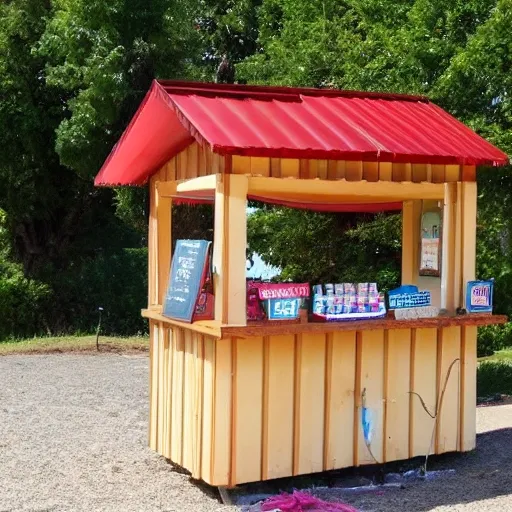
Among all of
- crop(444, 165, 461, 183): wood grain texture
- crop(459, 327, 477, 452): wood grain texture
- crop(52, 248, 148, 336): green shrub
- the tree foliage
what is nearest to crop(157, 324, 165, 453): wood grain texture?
crop(459, 327, 477, 452): wood grain texture

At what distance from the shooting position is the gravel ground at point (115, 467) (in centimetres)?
598

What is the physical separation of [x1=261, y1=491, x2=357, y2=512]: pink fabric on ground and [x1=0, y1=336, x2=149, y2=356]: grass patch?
10371mm

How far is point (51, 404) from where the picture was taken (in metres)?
10.2

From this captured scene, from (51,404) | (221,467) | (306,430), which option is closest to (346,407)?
(306,430)

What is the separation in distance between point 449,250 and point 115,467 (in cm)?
315

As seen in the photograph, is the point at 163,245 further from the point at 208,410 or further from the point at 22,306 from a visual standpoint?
the point at 22,306

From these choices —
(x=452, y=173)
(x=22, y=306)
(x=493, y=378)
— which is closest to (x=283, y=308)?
(x=452, y=173)

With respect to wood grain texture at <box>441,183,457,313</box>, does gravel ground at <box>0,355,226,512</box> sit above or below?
below

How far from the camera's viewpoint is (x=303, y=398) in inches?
243

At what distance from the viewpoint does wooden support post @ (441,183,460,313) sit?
6633mm

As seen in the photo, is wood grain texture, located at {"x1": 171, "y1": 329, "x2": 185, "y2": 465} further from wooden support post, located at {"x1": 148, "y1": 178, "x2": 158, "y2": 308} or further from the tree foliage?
the tree foliage

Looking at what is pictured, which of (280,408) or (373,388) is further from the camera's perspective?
(373,388)

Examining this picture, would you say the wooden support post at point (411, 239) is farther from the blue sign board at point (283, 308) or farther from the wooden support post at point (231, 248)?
the wooden support post at point (231, 248)

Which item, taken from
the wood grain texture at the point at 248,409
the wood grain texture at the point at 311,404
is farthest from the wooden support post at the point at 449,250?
the wood grain texture at the point at 248,409
